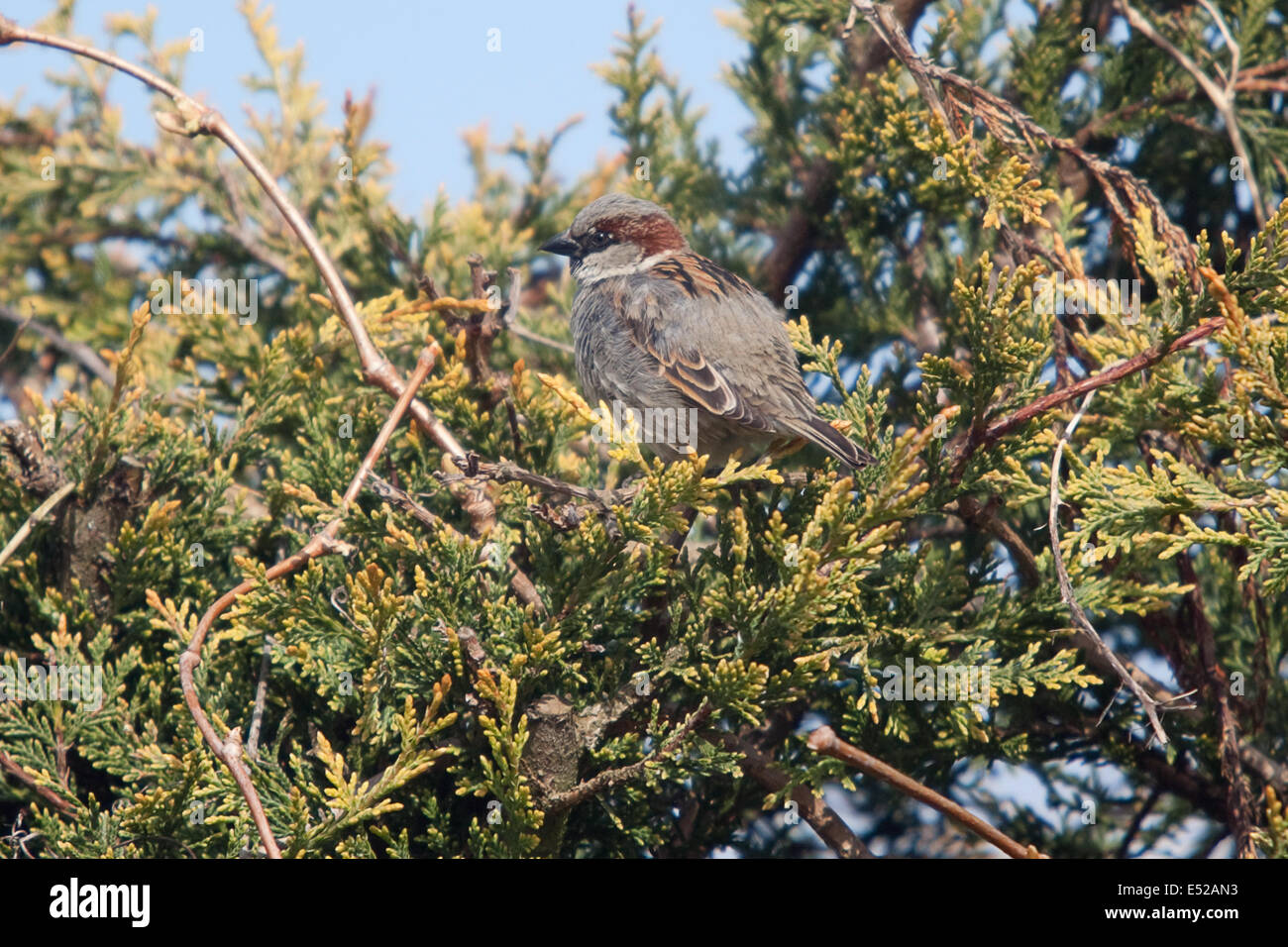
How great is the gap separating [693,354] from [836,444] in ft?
2.72

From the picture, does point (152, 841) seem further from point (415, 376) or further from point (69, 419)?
point (69, 419)

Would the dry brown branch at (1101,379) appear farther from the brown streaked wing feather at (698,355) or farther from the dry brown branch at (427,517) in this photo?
the dry brown branch at (427,517)

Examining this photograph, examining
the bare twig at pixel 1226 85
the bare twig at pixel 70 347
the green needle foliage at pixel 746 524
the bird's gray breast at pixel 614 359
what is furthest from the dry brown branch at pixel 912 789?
the bare twig at pixel 70 347

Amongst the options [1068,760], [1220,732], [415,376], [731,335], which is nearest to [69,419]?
[415,376]

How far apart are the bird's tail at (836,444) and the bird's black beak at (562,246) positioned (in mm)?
1405

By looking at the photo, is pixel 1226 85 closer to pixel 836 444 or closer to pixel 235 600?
pixel 836 444

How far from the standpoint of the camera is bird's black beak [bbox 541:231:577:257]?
4.38 metres

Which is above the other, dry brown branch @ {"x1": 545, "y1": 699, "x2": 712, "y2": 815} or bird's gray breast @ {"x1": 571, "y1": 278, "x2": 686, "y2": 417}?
bird's gray breast @ {"x1": 571, "y1": 278, "x2": 686, "y2": 417}

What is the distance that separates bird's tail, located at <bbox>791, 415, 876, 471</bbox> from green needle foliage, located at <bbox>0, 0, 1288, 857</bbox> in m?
0.08

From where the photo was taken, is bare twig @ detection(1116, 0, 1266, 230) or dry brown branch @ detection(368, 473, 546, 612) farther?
bare twig @ detection(1116, 0, 1266, 230)

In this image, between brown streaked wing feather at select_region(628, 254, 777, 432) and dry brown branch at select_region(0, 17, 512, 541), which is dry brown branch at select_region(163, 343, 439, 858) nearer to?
dry brown branch at select_region(0, 17, 512, 541)

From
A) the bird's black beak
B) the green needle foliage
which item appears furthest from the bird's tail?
the bird's black beak

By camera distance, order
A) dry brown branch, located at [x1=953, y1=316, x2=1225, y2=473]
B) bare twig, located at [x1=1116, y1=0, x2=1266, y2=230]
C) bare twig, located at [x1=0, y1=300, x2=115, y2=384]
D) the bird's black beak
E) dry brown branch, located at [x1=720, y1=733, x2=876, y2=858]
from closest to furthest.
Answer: dry brown branch, located at [x1=953, y1=316, x2=1225, y2=473], dry brown branch, located at [x1=720, y1=733, x2=876, y2=858], bare twig, located at [x1=1116, y1=0, x2=1266, y2=230], the bird's black beak, bare twig, located at [x1=0, y1=300, x2=115, y2=384]

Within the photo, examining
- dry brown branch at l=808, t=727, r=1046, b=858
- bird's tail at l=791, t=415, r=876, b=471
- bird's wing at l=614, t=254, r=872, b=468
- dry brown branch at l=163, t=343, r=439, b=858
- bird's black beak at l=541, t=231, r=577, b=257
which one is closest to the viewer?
dry brown branch at l=163, t=343, r=439, b=858
